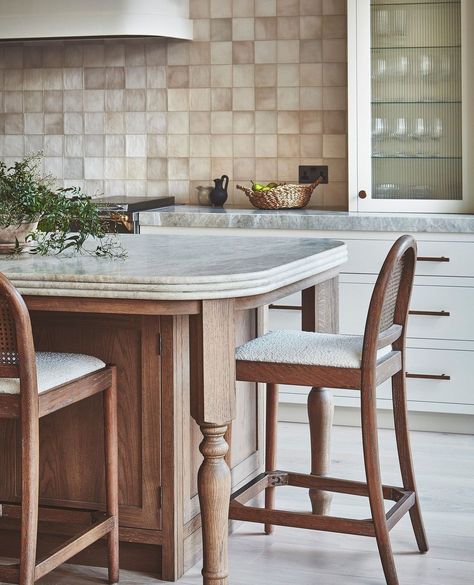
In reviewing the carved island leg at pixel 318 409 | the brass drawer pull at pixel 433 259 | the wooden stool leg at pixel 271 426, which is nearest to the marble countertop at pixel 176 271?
the carved island leg at pixel 318 409

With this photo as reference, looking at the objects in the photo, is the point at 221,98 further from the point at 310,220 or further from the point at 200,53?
the point at 310,220

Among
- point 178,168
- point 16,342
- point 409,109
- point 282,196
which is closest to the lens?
point 16,342

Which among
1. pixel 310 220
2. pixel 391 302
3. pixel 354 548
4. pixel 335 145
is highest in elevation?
pixel 335 145

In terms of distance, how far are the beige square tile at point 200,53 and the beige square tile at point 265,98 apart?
307 mm

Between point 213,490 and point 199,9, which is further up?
point 199,9

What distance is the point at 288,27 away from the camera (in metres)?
5.05

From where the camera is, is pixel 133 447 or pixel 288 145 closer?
pixel 133 447

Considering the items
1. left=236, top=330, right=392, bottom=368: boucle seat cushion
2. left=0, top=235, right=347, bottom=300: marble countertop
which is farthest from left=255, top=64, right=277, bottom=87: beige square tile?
left=236, top=330, right=392, bottom=368: boucle seat cushion

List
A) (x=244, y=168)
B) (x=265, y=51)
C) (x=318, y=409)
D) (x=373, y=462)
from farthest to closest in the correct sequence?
(x=244, y=168) < (x=265, y=51) < (x=318, y=409) < (x=373, y=462)

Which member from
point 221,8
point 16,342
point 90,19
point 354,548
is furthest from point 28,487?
point 221,8

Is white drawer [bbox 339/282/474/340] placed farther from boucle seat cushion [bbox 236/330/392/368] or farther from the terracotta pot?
the terracotta pot

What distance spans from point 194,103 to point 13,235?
2.45 m

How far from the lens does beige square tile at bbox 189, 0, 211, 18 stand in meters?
5.16

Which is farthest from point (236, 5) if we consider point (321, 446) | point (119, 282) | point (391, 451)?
point (119, 282)
